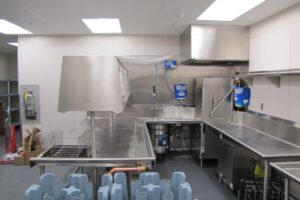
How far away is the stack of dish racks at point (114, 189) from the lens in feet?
4.93

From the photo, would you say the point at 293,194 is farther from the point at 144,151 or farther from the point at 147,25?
the point at 147,25

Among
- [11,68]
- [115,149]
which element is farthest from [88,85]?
[11,68]

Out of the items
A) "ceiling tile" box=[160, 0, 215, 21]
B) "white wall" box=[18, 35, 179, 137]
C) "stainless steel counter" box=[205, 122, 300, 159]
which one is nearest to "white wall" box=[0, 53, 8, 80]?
"white wall" box=[18, 35, 179, 137]

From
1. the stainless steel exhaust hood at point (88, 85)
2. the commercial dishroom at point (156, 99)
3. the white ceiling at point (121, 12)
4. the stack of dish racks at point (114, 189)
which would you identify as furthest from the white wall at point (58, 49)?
the stack of dish racks at point (114, 189)

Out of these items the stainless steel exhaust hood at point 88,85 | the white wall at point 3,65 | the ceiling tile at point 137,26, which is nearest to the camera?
the stainless steel exhaust hood at point 88,85

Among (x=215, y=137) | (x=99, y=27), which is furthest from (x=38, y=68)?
(x=215, y=137)

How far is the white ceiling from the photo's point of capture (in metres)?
2.81

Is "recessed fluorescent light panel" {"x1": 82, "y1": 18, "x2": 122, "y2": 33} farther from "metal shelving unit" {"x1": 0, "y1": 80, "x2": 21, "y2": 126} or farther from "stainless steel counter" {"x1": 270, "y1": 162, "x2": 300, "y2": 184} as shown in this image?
"metal shelving unit" {"x1": 0, "y1": 80, "x2": 21, "y2": 126}

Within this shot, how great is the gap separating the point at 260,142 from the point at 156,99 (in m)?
2.37

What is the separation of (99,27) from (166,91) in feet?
5.78

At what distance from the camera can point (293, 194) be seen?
2.96 m

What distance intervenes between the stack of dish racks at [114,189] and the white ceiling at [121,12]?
201cm

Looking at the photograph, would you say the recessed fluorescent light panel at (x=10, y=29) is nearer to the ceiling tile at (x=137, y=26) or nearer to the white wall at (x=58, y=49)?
the white wall at (x=58, y=49)

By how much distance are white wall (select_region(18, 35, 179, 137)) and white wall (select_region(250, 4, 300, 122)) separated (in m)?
1.75
